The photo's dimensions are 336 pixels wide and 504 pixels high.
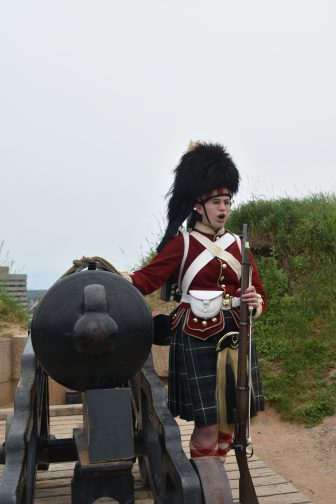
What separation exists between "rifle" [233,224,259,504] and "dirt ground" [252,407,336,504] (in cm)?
128

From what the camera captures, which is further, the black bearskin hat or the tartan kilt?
the black bearskin hat

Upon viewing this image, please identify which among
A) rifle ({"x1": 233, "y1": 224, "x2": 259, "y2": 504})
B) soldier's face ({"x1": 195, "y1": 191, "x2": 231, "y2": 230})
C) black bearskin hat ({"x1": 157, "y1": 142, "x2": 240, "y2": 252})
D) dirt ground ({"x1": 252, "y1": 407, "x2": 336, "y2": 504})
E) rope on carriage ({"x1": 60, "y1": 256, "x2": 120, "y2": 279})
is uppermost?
black bearskin hat ({"x1": 157, "y1": 142, "x2": 240, "y2": 252})

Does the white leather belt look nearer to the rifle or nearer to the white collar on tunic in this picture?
the rifle

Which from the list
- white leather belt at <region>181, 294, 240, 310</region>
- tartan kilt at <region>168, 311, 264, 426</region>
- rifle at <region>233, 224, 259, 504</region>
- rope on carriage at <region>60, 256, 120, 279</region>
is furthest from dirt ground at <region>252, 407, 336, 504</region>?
rope on carriage at <region>60, 256, 120, 279</region>

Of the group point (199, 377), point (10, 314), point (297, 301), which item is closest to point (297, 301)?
point (297, 301)

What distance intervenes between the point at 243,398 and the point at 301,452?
2.32 m

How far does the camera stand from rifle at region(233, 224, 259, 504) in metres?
2.87

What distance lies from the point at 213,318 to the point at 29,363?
A: 0.84 m

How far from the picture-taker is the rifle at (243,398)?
287 cm

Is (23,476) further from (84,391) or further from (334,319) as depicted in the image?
(334,319)

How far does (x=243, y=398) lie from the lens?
9.37 feet

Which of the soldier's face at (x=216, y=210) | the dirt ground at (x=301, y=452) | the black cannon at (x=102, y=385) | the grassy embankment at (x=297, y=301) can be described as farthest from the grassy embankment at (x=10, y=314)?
the black cannon at (x=102, y=385)

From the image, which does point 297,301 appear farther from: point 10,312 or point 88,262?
point 88,262

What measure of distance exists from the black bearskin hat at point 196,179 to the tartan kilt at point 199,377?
1.51 ft
